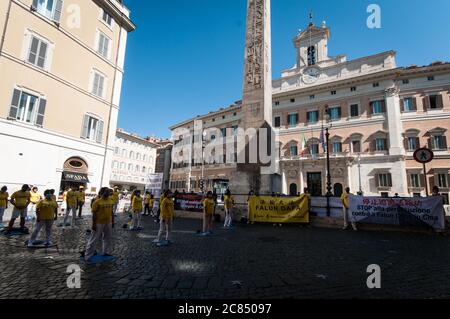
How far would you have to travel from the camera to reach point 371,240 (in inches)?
302

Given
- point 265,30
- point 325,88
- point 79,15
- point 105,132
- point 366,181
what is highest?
point 325,88

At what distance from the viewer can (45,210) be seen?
21.5 ft

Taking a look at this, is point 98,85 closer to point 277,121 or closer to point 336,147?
point 277,121

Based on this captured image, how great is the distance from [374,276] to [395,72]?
33.7 m

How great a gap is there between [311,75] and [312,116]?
6.64 m

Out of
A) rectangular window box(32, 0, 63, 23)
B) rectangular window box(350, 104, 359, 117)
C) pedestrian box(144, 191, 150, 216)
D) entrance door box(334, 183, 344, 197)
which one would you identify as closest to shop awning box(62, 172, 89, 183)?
pedestrian box(144, 191, 150, 216)

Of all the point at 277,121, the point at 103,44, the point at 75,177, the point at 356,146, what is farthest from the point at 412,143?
the point at 75,177

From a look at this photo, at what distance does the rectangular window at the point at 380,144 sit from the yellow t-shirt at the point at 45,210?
33.1 metres

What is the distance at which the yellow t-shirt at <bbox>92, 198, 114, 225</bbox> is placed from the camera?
539cm

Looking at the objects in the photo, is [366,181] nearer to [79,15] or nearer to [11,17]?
[79,15]

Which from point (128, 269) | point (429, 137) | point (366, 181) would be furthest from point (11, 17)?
point (429, 137)

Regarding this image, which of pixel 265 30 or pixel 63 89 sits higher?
pixel 265 30

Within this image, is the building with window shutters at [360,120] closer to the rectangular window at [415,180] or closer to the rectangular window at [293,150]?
the rectangular window at [415,180]

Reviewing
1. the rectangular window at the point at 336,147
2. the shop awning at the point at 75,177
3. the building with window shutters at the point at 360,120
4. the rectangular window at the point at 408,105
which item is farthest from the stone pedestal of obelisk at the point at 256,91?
the rectangular window at the point at 408,105
